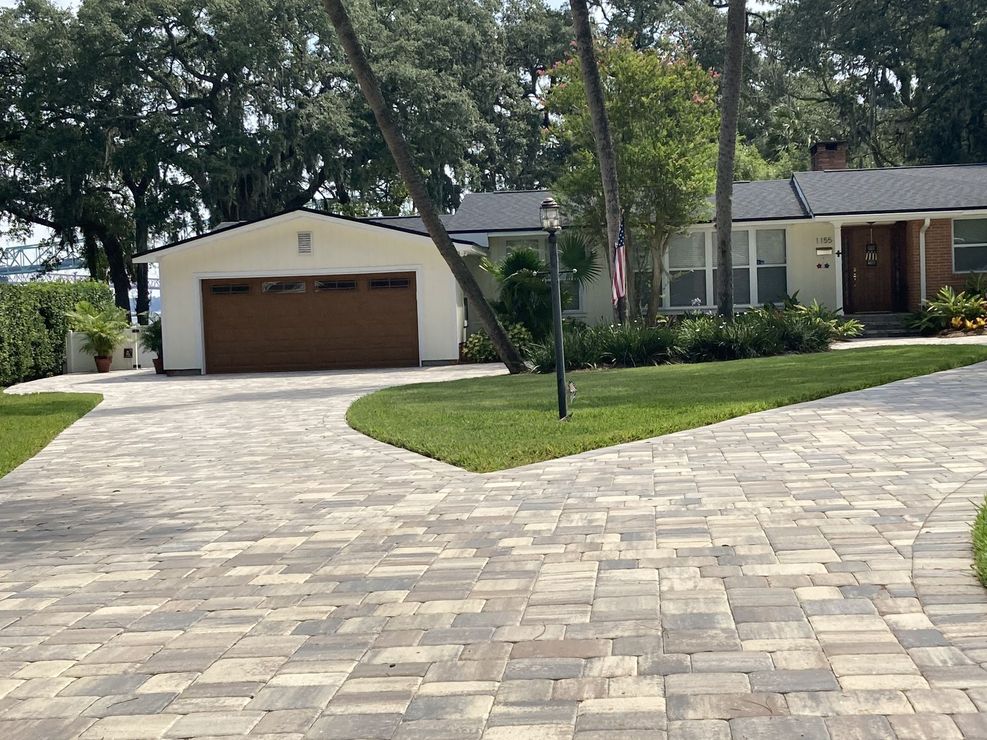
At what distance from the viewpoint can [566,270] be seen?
23.8m

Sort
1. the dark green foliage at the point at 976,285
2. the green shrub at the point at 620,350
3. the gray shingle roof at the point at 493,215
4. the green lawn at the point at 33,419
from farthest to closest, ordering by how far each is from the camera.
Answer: the gray shingle roof at the point at 493,215 < the dark green foliage at the point at 976,285 < the green shrub at the point at 620,350 < the green lawn at the point at 33,419

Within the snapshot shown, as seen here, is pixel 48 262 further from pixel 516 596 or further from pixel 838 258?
pixel 516 596

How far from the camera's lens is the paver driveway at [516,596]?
3484mm

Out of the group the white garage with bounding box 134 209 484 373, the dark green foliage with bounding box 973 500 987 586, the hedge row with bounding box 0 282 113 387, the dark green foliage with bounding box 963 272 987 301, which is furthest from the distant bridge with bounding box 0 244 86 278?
the dark green foliage with bounding box 973 500 987 586

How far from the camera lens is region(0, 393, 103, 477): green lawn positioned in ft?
35.3

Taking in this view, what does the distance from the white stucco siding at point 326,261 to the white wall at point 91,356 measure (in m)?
3.44

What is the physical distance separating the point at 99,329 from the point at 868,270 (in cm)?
1886

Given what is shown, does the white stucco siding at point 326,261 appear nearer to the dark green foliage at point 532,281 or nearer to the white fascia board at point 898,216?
the dark green foliage at point 532,281

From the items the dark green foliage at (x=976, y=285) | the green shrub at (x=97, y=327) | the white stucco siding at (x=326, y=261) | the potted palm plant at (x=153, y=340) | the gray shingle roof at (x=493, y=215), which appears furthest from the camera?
the green shrub at (x=97, y=327)

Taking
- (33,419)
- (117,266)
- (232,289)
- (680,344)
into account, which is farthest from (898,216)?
(117,266)

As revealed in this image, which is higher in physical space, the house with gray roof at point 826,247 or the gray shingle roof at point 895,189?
the gray shingle roof at point 895,189

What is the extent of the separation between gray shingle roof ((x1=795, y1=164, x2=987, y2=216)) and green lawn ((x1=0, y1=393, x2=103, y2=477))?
1634cm

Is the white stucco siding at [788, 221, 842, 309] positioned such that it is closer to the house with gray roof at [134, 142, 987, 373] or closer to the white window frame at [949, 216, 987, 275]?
the house with gray roof at [134, 142, 987, 373]

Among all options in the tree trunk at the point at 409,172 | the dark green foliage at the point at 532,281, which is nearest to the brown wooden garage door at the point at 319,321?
the dark green foliage at the point at 532,281
